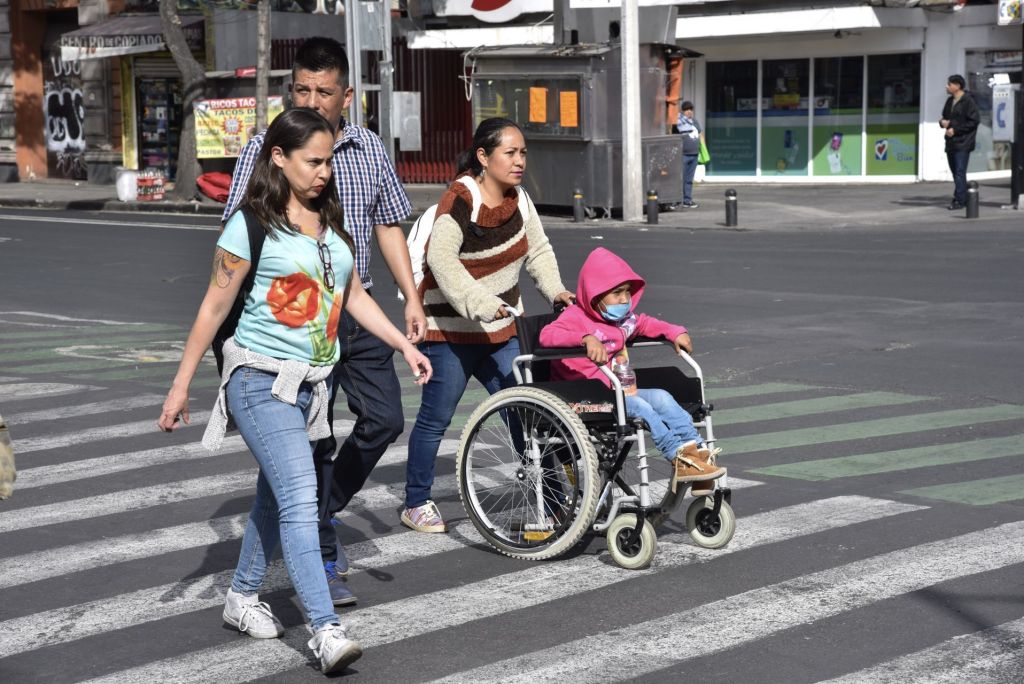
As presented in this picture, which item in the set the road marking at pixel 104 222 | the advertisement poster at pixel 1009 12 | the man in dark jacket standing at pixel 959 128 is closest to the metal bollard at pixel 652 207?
the man in dark jacket standing at pixel 959 128

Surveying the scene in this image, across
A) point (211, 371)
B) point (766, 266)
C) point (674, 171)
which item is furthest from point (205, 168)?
point (211, 371)

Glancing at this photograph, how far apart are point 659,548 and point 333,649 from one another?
200 centimetres

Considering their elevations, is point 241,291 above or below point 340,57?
below

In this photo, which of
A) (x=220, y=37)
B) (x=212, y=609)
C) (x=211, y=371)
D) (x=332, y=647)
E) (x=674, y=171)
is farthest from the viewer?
(x=220, y=37)

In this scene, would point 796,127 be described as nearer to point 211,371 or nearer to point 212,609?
point 211,371

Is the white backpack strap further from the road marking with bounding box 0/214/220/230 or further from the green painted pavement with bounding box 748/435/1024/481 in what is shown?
the road marking with bounding box 0/214/220/230

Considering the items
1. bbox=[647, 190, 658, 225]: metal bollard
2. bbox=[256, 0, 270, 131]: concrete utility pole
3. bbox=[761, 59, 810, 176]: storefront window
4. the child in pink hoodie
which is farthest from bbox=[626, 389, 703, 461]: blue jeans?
bbox=[761, 59, 810, 176]: storefront window

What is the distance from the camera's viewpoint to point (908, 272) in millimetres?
Result: 16219

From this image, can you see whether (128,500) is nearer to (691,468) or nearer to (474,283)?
(474,283)

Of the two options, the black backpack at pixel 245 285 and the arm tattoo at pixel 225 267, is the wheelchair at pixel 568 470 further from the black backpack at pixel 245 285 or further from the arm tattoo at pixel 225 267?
the arm tattoo at pixel 225 267

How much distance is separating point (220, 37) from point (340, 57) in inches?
1184

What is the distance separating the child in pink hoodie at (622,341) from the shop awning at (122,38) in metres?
30.0

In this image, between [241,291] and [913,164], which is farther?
[913,164]

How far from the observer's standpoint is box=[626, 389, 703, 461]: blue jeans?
603cm
